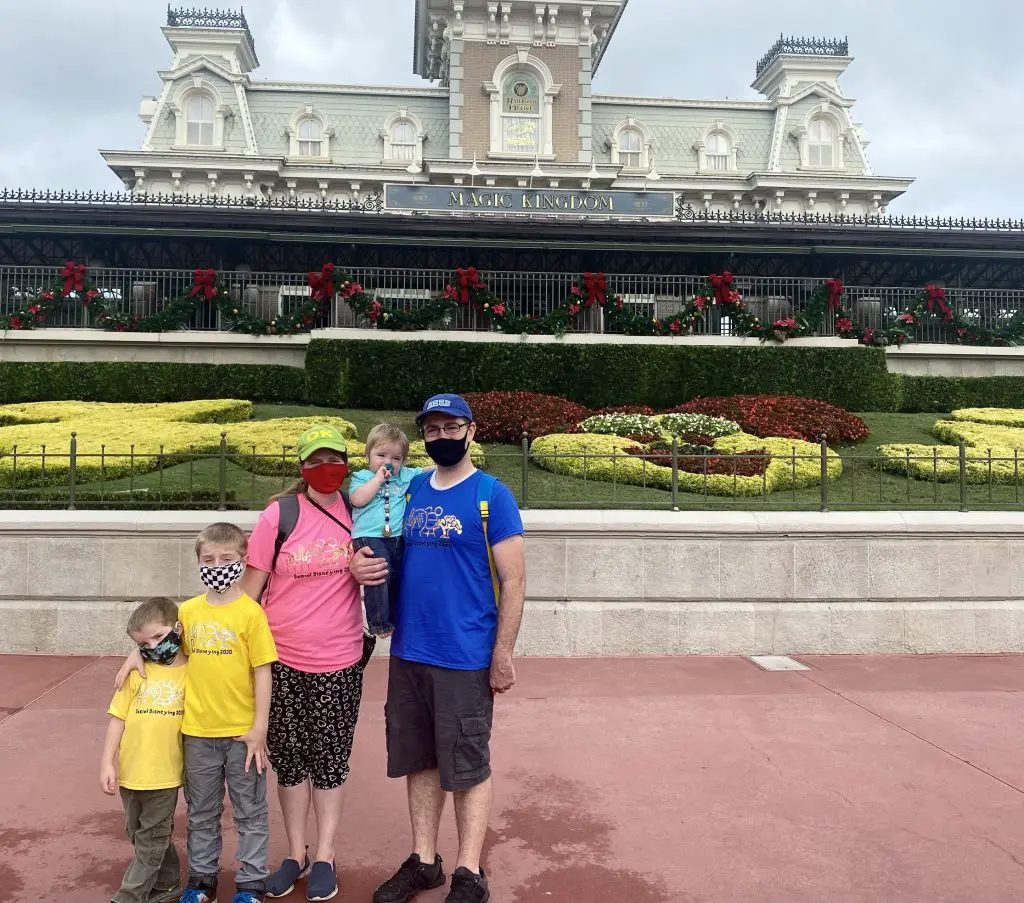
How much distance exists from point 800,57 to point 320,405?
3480 centimetres

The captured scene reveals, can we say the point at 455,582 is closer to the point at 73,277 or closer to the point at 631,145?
the point at 73,277

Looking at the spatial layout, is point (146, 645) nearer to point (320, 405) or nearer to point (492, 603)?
point (492, 603)

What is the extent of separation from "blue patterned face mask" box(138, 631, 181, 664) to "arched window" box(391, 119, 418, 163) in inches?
1419

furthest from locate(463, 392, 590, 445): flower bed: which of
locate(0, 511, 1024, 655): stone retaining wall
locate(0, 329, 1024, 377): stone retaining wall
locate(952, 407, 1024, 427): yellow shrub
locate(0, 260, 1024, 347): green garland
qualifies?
locate(952, 407, 1024, 427): yellow shrub

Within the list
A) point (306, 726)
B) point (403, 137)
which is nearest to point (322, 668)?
point (306, 726)

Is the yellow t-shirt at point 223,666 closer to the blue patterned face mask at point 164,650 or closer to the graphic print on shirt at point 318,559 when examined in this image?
the blue patterned face mask at point 164,650

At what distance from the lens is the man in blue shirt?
337 cm

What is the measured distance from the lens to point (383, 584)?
345cm

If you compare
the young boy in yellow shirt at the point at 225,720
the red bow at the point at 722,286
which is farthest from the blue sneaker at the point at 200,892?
the red bow at the point at 722,286

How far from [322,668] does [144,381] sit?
1582 cm

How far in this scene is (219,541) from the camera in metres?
3.29

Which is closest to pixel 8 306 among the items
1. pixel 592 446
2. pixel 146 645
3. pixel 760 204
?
pixel 592 446

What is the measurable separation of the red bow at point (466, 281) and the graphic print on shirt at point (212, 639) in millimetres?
15520

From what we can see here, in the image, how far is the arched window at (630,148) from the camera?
37.8 metres
